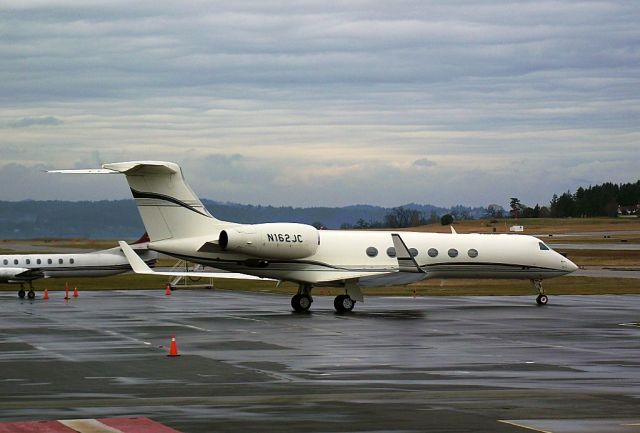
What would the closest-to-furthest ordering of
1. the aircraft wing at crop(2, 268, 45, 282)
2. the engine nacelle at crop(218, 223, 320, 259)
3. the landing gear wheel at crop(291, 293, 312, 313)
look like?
the engine nacelle at crop(218, 223, 320, 259) < the landing gear wheel at crop(291, 293, 312, 313) < the aircraft wing at crop(2, 268, 45, 282)

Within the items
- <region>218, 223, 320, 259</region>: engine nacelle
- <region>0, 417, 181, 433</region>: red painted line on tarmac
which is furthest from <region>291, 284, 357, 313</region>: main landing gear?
<region>0, 417, 181, 433</region>: red painted line on tarmac

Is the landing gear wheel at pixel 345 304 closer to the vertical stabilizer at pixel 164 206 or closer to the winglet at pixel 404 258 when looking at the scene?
the winglet at pixel 404 258

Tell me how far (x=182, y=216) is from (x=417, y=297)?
53.0ft

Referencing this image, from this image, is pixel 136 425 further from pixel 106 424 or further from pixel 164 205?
pixel 164 205

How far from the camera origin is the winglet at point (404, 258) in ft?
133

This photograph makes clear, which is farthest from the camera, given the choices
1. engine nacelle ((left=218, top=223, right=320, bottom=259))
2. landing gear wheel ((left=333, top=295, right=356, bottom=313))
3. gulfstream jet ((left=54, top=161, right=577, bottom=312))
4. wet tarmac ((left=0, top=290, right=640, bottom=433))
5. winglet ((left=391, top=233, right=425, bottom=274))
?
landing gear wheel ((left=333, top=295, right=356, bottom=313))

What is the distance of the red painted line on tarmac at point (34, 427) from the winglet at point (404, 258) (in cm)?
2526

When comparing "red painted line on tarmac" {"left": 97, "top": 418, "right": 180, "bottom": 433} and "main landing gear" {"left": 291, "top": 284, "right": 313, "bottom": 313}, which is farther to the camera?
"main landing gear" {"left": 291, "top": 284, "right": 313, "bottom": 313}

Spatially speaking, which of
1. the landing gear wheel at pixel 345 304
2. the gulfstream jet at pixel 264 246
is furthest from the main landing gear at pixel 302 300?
the landing gear wheel at pixel 345 304

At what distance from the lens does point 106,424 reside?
52.4ft

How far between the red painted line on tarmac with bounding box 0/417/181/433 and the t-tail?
944 inches

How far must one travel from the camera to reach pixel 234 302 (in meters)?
49.1

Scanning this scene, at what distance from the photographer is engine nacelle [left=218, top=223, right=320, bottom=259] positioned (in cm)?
3928

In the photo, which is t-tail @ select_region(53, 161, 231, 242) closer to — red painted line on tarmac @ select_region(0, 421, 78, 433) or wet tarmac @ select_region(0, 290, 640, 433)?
wet tarmac @ select_region(0, 290, 640, 433)
